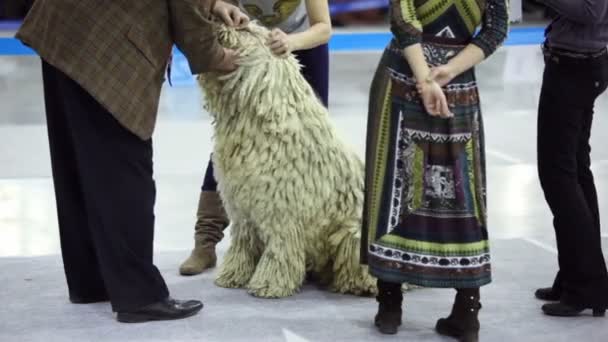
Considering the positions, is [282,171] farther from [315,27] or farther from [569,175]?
[569,175]

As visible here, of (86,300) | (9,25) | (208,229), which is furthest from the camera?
(9,25)

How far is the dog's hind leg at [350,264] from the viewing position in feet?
11.1

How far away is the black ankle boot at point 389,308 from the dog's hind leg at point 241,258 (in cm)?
64

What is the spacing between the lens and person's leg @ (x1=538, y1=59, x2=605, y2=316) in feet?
10.2

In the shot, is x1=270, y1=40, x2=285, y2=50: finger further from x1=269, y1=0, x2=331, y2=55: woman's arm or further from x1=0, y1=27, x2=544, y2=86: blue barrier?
x1=0, y1=27, x2=544, y2=86: blue barrier

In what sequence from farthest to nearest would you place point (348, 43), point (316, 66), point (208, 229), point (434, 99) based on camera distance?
point (348, 43), point (208, 229), point (316, 66), point (434, 99)

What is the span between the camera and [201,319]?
3166mm

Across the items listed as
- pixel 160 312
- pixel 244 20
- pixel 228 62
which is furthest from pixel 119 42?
pixel 160 312

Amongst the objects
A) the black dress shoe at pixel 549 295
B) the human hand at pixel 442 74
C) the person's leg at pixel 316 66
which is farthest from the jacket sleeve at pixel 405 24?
the black dress shoe at pixel 549 295

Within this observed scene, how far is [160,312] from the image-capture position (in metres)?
3.13

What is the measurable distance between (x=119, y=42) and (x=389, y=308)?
1.20m

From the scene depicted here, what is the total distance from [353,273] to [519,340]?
2.19 feet

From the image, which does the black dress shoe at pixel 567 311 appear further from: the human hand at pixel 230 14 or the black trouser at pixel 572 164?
the human hand at pixel 230 14

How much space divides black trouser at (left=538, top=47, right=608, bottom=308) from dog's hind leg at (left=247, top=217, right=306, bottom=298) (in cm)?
90
